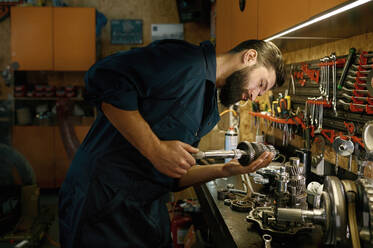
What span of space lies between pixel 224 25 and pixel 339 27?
4.41 feet

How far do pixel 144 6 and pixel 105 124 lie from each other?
3.62 meters

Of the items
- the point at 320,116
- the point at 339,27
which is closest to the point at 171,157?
the point at 339,27

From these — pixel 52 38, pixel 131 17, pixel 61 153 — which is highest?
pixel 131 17

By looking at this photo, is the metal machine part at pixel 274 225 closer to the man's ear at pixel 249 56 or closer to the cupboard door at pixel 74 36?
the man's ear at pixel 249 56

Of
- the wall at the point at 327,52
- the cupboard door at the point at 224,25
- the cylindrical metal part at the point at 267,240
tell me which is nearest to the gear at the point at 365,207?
the cylindrical metal part at the point at 267,240

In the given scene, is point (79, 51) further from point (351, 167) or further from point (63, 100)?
point (351, 167)

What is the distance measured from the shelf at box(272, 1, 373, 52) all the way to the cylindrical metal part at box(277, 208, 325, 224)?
1.81ft

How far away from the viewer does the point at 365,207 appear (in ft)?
2.46

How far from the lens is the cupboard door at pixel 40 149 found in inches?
157

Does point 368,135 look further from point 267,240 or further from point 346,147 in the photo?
point 267,240

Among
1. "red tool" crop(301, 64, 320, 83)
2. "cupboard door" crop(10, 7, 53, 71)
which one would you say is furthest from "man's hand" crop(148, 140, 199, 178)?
"cupboard door" crop(10, 7, 53, 71)

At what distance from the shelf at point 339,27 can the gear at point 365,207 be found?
464 millimetres

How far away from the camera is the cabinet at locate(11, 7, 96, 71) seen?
3959mm

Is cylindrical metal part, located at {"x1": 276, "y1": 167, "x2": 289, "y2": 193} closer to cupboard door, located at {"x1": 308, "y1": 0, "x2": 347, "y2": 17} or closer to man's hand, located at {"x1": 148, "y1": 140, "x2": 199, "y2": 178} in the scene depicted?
man's hand, located at {"x1": 148, "y1": 140, "x2": 199, "y2": 178}
